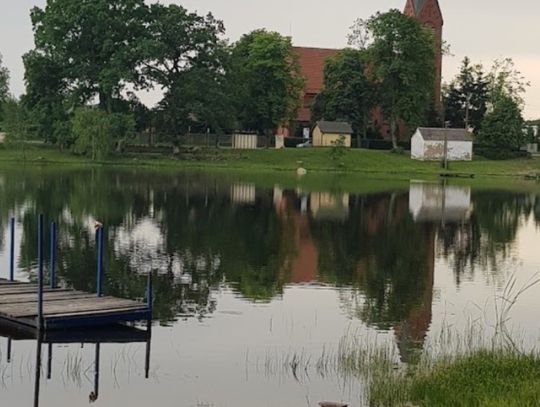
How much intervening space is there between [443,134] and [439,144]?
123 centimetres

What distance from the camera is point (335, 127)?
101 metres

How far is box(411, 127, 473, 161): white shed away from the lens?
98188 mm

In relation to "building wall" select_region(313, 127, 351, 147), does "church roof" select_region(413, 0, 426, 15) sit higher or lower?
higher

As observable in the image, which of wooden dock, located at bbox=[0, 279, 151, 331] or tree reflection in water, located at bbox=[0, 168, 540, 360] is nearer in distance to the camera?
wooden dock, located at bbox=[0, 279, 151, 331]

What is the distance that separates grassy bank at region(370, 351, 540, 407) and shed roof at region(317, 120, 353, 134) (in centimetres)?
8550

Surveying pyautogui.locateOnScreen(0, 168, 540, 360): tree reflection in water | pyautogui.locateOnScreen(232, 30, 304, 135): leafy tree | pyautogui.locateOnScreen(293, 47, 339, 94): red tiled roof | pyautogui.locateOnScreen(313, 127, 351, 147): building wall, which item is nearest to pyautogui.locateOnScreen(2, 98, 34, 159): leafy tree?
pyautogui.locateOnScreen(232, 30, 304, 135): leafy tree

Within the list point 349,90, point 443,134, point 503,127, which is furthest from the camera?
point 349,90

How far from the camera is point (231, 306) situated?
22.1 metres

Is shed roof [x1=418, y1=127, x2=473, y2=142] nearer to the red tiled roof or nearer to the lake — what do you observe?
the red tiled roof

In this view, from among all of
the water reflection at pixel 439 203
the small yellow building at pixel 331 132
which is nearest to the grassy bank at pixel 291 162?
the small yellow building at pixel 331 132

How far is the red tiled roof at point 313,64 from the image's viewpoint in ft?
403

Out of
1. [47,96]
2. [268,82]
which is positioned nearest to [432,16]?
[268,82]

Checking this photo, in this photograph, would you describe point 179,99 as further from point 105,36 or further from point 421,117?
point 421,117

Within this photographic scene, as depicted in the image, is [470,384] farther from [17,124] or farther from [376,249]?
[17,124]
